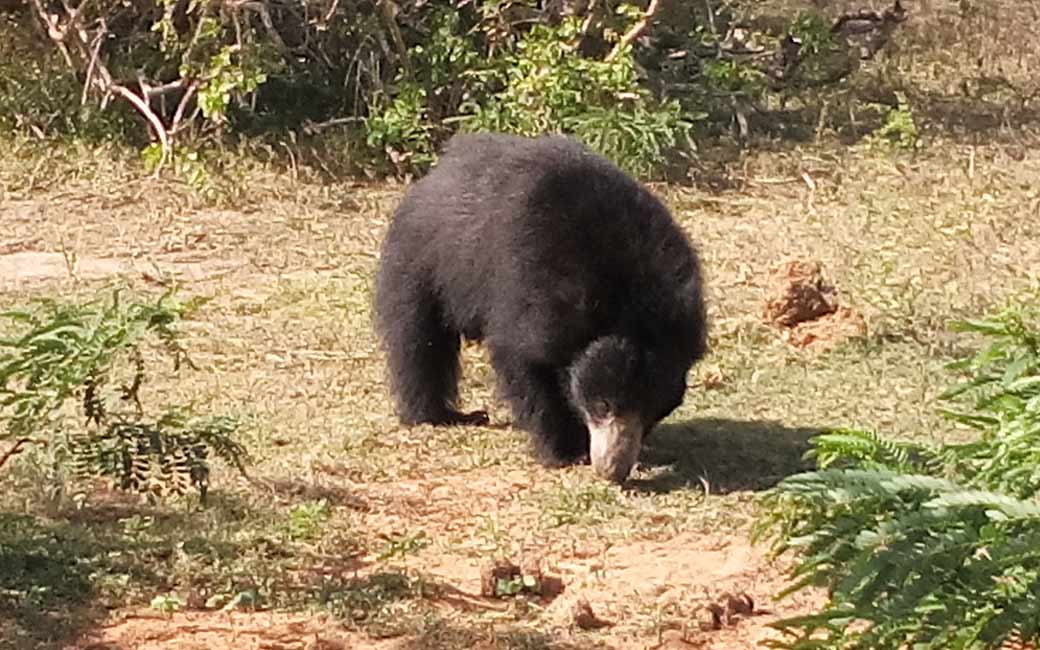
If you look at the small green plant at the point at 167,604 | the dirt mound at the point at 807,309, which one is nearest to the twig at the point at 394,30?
the dirt mound at the point at 807,309

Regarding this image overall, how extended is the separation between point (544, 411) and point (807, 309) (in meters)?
1.91

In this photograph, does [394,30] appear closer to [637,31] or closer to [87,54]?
[637,31]

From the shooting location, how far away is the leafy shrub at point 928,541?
297cm

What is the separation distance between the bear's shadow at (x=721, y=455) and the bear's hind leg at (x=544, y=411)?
24cm

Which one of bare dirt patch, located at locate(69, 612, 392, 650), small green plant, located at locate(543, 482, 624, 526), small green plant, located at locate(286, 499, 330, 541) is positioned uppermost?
bare dirt patch, located at locate(69, 612, 392, 650)

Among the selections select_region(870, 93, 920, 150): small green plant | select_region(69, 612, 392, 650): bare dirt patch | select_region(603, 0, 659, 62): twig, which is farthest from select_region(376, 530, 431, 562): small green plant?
select_region(870, 93, 920, 150): small green plant

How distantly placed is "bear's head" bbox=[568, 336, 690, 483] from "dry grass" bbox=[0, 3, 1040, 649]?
116 millimetres

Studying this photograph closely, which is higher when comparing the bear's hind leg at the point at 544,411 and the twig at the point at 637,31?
the twig at the point at 637,31

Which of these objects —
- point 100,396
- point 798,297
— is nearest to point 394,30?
point 798,297

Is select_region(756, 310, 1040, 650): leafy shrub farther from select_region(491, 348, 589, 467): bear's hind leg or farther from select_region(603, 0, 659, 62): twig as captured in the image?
select_region(603, 0, 659, 62): twig

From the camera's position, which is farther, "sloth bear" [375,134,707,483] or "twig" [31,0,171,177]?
"twig" [31,0,171,177]

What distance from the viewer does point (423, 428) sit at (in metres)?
6.20

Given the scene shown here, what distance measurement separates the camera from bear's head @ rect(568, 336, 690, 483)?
5.59 meters

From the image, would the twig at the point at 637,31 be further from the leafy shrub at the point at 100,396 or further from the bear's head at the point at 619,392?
the leafy shrub at the point at 100,396
